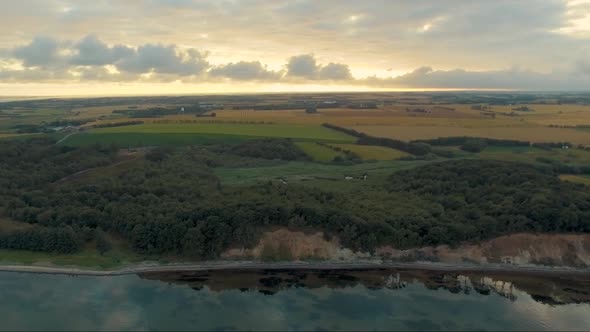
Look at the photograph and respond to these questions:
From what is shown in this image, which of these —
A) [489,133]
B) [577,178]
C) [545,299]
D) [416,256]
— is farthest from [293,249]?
[489,133]

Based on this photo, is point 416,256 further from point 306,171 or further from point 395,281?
point 306,171

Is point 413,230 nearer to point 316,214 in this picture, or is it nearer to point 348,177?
point 316,214

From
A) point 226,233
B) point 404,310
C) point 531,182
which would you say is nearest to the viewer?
point 404,310

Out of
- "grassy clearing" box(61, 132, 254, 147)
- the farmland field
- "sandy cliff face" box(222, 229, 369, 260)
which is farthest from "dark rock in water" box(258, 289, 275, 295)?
the farmland field

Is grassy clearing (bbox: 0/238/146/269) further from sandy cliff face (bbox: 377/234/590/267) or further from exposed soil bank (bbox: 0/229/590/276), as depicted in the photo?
sandy cliff face (bbox: 377/234/590/267)

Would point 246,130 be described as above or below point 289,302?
above

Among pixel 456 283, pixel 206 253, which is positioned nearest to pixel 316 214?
pixel 206 253
